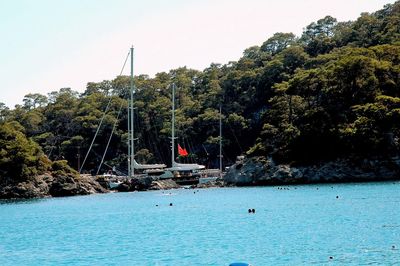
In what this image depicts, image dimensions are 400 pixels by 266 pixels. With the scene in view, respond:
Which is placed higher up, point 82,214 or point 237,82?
point 237,82

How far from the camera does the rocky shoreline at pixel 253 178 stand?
326 ft

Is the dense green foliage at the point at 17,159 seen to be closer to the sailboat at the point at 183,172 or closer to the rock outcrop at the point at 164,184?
the rock outcrop at the point at 164,184

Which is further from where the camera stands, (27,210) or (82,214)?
(27,210)

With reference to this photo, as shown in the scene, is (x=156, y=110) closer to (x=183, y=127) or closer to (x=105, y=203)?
(x=183, y=127)

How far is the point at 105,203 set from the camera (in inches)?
3285

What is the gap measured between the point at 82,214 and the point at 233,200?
1919 centimetres

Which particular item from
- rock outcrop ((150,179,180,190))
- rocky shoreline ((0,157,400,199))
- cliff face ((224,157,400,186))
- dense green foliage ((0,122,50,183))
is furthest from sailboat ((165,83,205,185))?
dense green foliage ((0,122,50,183))

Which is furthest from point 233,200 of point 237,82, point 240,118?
point 237,82

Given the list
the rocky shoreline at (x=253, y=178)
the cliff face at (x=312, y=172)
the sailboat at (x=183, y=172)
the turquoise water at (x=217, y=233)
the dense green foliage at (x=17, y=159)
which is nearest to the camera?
the turquoise water at (x=217, y=233)

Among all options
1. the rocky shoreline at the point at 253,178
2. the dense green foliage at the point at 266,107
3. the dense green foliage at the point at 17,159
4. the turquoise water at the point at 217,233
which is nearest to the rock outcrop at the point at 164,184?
the rocky shoreline at the point at 253,178

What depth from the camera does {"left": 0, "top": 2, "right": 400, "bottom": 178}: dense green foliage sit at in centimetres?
10600

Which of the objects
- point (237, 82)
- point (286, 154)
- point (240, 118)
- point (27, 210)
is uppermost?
point (237, 82)

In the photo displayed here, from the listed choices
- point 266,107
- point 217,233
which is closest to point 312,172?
point 266,107

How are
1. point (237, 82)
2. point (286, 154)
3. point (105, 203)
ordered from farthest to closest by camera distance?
1. point (237, 82)
2. point (286, 154)
3. point (105, 203)
